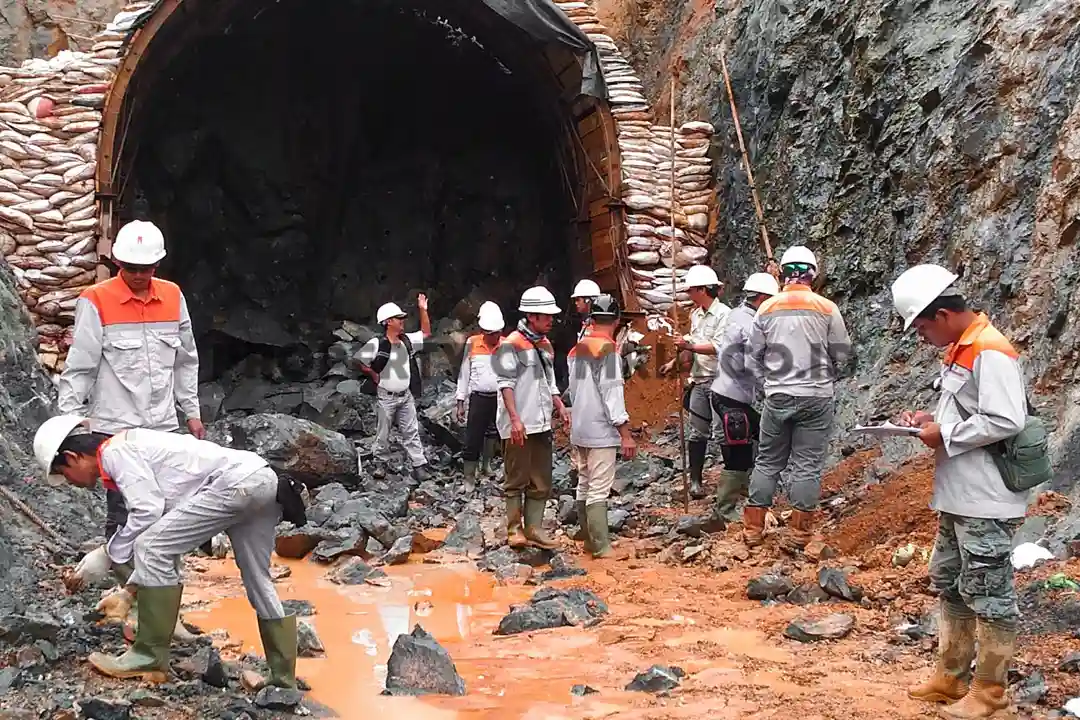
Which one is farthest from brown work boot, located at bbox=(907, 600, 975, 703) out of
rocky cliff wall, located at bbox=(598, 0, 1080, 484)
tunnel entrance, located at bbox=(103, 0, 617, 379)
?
tunnel entrance, located at bbox=(103, 0, 617, 379)

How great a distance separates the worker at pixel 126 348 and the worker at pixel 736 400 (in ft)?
12.4

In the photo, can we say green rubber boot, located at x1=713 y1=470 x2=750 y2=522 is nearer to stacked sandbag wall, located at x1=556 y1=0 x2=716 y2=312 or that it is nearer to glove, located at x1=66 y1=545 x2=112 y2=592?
glove, located at x1=66 y1=545 x2=112 y2=592

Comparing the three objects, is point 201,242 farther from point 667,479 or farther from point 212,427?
point 667,479

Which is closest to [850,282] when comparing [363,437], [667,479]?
[667,479]

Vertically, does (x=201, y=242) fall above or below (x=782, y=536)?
above

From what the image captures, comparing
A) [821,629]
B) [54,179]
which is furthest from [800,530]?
[54,179]

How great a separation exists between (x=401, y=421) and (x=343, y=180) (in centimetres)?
744

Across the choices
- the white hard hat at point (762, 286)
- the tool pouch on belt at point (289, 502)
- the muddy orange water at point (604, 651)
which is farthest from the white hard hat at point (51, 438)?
the white hard hat at point (762, 286)

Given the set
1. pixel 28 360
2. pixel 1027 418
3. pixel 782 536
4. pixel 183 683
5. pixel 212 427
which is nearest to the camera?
pixel 1027 418

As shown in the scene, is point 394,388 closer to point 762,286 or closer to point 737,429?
point 737,429

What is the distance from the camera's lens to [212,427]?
10.9 m

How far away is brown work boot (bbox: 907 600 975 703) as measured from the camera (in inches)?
141

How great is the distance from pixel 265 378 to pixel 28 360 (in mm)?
6795

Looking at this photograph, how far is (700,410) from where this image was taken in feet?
25.3
